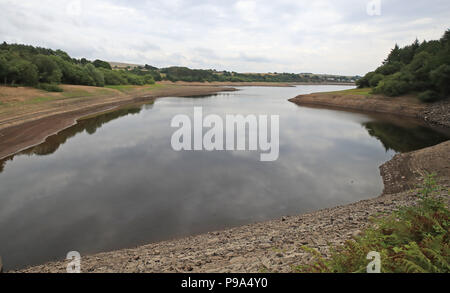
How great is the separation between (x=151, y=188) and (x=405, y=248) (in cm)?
1019

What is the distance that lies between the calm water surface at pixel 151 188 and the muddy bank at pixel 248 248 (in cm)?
105

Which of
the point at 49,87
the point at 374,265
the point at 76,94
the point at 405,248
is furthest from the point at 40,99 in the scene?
the point at 405,248

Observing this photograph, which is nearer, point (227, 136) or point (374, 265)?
point (374, 265)

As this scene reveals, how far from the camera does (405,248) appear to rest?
4562mm

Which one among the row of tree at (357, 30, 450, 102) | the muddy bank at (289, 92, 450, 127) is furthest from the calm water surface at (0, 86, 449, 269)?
the row of tree at (357, 30, 450, 102)

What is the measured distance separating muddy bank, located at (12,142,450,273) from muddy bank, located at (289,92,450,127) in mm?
30867

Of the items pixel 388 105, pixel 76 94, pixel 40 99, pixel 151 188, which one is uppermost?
pixel 76 94

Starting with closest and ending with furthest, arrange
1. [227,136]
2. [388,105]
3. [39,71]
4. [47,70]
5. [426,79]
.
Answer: [227,136] → [426,79] → [388,105] → [39,71] → [47,70]

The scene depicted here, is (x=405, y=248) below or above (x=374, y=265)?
below

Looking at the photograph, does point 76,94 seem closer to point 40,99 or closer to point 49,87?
point 49,87

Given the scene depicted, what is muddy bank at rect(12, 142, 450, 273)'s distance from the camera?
17.8ft

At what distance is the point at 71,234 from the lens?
8508 millimetres

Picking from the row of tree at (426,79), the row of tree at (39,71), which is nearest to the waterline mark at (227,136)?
the row of tree at (426,79)
